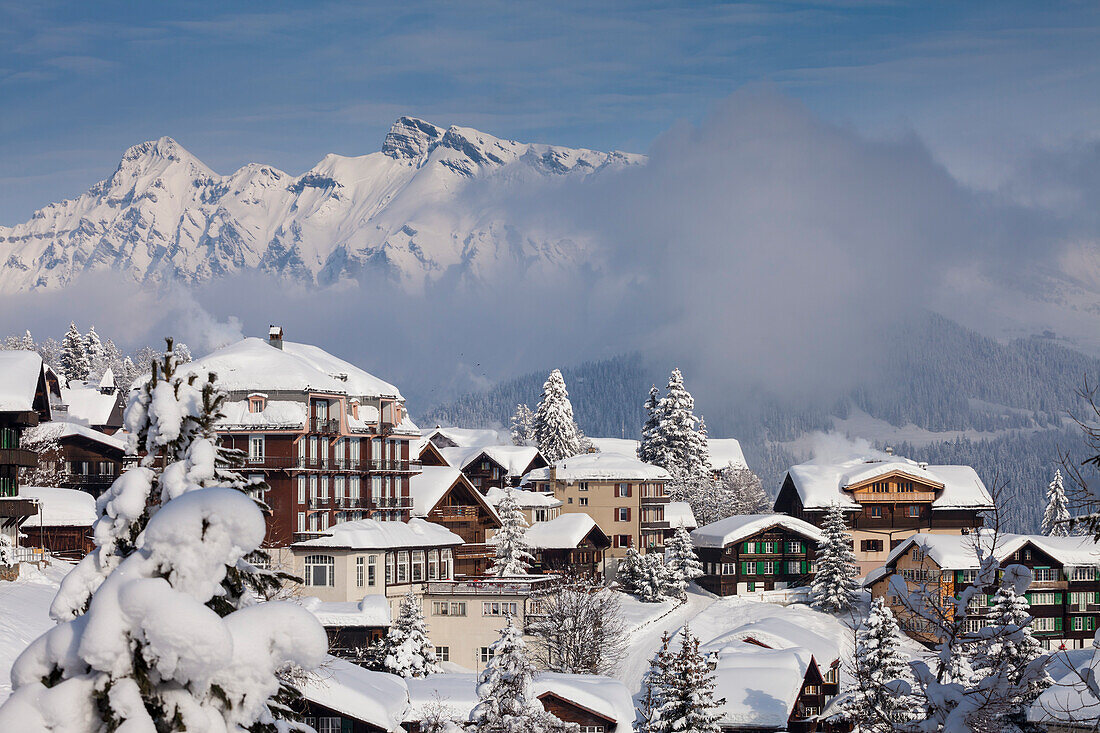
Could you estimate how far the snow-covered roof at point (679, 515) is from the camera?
111 m

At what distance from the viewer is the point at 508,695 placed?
1430 inches

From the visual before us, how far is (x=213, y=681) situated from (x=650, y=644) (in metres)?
67.6

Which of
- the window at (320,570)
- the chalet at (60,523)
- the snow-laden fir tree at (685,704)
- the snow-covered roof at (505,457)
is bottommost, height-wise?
the snow-laden fir tree at (685,704)

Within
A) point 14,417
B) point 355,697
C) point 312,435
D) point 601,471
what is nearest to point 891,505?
point 601,471


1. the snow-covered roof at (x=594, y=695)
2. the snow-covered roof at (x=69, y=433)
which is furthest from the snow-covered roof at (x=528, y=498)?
the snow-covered roof at (x=594, y=695)

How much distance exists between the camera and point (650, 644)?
74.9m

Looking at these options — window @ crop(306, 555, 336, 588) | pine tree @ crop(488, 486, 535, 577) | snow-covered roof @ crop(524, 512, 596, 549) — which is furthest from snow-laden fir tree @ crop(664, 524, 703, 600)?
window @ crop(306, 555, 336, 588)

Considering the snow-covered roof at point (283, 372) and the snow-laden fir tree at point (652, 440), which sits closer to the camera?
the snow-covered roof at point (283, 372)

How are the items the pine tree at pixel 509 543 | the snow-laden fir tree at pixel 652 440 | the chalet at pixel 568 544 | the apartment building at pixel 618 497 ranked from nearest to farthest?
the pine tree at pixel 509 543 < the chalet at pixel 568 544 < the apartment building at pixel 618 497 < the snow-laden fir tree at pixel 652 440

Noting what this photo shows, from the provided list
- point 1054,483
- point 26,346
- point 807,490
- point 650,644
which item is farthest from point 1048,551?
point 26,346

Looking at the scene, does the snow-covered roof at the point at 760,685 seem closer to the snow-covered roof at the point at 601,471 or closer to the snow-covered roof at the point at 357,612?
the snow-covered roof at the point at 357,612

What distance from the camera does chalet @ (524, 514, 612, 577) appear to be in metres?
91.7

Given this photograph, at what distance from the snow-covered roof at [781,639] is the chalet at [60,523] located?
3573 centimetres

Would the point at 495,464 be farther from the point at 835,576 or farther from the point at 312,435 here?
the point at 312,435
